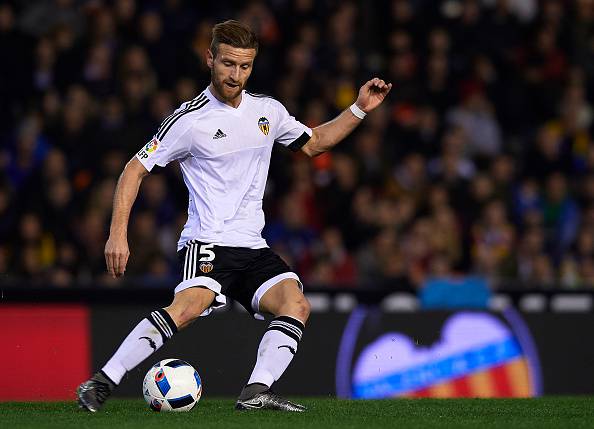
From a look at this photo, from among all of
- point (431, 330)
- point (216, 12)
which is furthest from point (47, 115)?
point (431, 330)

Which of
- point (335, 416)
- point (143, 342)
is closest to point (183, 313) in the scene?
point (143, 342)

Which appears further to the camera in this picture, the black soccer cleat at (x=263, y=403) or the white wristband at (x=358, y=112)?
the white wristband at (x=358, y=112)

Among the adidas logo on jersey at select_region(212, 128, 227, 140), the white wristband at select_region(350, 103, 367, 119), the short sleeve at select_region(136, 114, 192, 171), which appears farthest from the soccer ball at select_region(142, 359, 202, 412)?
the white wristband at select_region(350, 103, 367, 119)

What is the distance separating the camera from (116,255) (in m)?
6.73

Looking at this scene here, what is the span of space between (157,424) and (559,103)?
9.73 m

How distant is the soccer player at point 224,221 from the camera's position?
22.9 ft

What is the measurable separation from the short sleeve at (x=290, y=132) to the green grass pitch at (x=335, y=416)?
1.53 metres

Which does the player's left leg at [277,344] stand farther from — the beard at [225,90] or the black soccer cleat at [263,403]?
the beard at [225,90]

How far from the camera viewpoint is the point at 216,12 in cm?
1469

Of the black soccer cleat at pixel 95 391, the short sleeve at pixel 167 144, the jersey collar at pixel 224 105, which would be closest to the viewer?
the black soccer cleat at pixel 95 391

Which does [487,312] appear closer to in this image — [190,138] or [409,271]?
[409,271]

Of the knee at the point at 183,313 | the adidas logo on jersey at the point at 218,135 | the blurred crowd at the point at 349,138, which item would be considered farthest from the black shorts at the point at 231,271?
the blurred crowd at the point at 349,138

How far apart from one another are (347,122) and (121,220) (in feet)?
5.33

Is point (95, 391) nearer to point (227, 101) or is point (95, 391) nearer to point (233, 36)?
point (227, 101)
